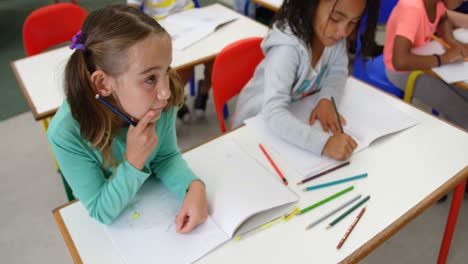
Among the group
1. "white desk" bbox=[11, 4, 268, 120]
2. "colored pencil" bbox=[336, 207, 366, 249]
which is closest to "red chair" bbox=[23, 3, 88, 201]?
"white desk" bbox=[11, 4, 268, 120]

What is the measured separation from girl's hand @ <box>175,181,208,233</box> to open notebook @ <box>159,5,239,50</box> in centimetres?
108

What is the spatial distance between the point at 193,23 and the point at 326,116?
1.10 meters

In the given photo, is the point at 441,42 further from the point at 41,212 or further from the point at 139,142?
the point at 41,212

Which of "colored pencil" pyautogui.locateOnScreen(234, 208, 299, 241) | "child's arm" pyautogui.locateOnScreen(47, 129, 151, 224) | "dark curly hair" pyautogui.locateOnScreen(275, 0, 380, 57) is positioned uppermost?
"dark curly hair" pyautogui.locateOnScreen(275, 0, 380, 57)

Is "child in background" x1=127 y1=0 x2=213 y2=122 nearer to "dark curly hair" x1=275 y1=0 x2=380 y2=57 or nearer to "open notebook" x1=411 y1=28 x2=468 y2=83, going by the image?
"dark curly hair" x1=275 y1=0 x2=380 y2=57

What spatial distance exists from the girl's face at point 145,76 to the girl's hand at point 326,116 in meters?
0.61

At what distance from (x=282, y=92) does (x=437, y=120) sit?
1.70 feet

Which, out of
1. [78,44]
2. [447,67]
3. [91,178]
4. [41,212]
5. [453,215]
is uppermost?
[78,44]

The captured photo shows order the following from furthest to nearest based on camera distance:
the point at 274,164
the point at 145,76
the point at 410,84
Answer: the point at 410,84, the point at 274,164, the point at 145,76

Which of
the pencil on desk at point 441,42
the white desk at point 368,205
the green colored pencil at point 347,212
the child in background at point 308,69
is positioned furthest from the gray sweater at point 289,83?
the pencil on desk at point 441,42

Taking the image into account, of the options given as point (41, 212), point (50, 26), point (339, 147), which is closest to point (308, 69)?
point (339, 147)

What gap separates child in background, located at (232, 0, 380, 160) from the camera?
1.21 metres

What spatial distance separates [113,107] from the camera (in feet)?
2.97

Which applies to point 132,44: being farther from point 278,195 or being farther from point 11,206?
point 11,206
